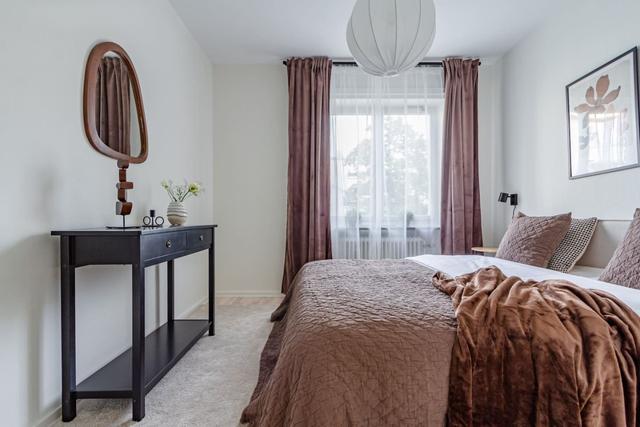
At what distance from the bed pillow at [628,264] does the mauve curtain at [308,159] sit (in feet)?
8.28

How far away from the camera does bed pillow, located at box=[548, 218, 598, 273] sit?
7.61 ft

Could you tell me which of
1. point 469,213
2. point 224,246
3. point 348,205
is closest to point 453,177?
point 469,213

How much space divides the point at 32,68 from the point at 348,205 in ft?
9.74

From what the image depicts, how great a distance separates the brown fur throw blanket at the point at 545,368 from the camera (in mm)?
1122

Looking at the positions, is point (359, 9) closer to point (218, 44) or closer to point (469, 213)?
point (218, 44)

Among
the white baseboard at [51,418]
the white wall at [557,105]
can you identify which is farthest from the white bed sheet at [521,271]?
the white baseboard at [51,418]

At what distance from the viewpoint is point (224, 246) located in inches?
164

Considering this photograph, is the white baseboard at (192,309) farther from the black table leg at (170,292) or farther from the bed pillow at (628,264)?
the bed pillow at (628,264)

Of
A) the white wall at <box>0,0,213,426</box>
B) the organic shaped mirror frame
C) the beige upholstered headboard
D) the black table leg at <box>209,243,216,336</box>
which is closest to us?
the white wall at <box>0,0,213,426</box>

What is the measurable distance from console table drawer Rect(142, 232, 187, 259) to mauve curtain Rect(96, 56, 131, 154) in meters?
0.67

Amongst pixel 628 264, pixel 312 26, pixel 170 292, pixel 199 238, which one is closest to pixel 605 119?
pixel 628 264

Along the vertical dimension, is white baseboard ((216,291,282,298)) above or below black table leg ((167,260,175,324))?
below

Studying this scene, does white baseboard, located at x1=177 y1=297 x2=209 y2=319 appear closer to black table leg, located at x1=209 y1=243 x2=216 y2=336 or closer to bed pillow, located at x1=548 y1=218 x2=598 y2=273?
black table leg, located at x1=209 y1=243 x2=216 y2=336

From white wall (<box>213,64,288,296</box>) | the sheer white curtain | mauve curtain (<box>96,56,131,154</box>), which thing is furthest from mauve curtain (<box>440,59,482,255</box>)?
mauve curtain (<box>96,56,131,154</box>)
